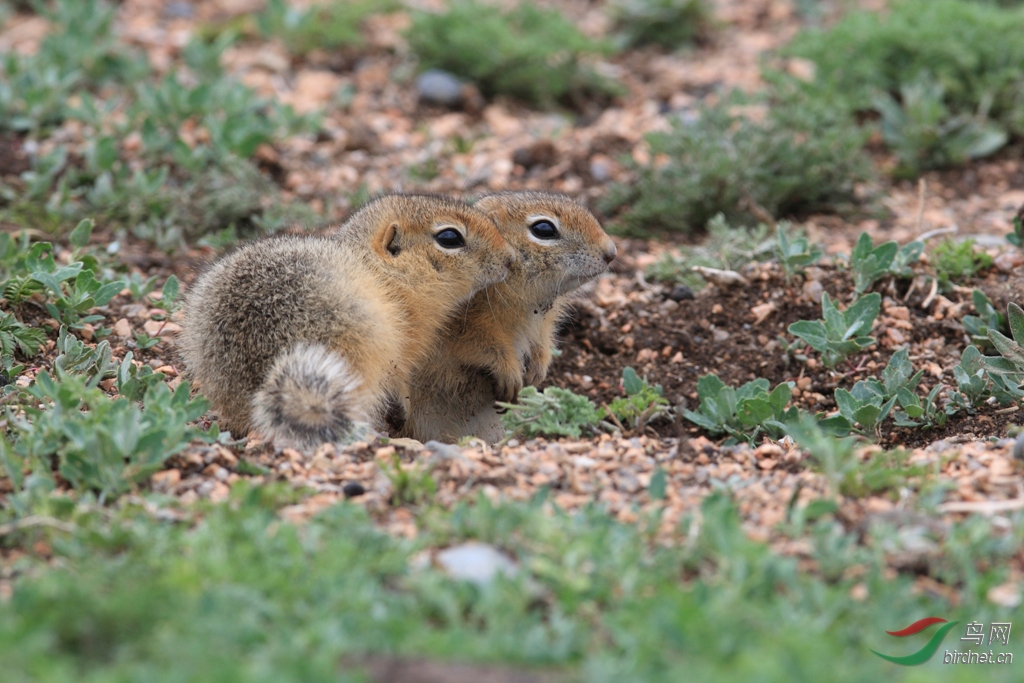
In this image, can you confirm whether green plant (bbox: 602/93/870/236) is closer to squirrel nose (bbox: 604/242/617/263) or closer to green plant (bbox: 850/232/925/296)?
green plant (bbox: 850/232/925/296)

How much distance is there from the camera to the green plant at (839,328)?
586 centimetres

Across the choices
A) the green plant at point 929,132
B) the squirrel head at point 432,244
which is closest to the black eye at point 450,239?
the squirrel head at point 432,244

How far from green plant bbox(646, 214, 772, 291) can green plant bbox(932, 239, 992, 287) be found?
996mm

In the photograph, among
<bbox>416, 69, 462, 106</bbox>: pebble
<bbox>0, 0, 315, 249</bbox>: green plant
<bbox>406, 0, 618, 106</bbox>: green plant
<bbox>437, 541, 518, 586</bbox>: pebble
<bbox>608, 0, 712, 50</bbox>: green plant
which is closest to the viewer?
<bbox>437, 541, 518, 586</bbox>: pebble

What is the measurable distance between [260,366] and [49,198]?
10.8 ft

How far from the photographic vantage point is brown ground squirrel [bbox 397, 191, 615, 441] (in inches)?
240

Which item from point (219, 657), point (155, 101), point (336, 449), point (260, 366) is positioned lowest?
point (219, 657)

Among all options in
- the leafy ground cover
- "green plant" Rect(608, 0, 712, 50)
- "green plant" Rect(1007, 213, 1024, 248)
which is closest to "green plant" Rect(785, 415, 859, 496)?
the leafy ground cover

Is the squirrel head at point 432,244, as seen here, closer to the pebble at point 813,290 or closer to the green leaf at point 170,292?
the green leaf at point 170,292

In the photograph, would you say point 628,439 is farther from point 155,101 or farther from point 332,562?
point 155,101

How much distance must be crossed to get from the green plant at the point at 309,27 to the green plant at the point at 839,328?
5.65m

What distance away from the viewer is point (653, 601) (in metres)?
3.21

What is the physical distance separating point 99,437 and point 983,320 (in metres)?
4.52

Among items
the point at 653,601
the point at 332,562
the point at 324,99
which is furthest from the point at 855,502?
the point at 324,99
